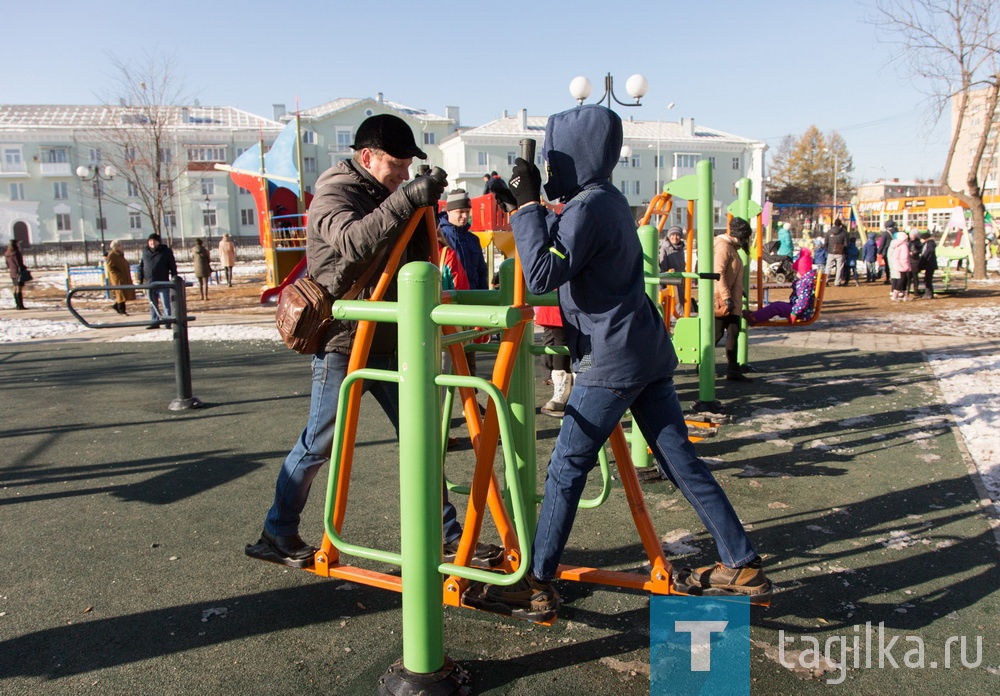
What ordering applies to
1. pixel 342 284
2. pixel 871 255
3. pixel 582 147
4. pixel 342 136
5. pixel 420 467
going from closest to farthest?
pixel 420 467, pixel 582 147, pixel 342 284, pixel 871 255, pixel 342 136

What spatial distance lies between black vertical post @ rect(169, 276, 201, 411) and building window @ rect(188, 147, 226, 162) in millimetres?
52686

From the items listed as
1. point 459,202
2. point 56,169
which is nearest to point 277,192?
point 459,202

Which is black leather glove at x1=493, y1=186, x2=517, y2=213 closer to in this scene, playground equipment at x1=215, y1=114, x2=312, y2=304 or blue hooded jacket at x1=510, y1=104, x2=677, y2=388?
blue hooded jacket at x1=510, y1=104, x2=677, y2=388

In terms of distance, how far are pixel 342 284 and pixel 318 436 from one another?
2.09ft

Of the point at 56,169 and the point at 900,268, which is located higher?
the point at 56,169

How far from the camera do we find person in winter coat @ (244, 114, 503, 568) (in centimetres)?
297

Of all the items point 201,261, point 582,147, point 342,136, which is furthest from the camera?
point 342,136

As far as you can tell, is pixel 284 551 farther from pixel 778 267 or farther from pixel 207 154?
pixel 207 154

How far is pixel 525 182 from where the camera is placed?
2.52 meters

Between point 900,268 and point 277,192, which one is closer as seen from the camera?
point 900,268

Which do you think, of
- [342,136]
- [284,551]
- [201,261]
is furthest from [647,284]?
[342,136]

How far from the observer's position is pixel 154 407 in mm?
6684

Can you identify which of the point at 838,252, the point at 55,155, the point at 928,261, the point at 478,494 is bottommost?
the point at 478,494

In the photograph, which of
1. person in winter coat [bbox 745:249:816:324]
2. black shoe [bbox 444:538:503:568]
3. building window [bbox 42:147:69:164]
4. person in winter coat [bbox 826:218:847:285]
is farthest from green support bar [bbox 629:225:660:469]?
building window [bbox 42:147:69:164]
